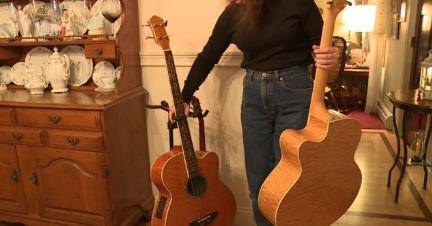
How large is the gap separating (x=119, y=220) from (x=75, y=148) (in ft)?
1.52

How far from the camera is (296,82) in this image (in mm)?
1282

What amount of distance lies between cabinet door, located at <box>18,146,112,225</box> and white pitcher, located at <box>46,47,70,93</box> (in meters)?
0.38

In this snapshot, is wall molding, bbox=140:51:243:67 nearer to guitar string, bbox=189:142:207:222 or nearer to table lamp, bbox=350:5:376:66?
guitar string, bbox=189:142:207:222

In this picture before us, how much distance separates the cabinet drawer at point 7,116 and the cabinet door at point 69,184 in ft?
0.51

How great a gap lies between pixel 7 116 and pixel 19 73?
49cm

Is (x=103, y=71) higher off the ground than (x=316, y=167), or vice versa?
(x=103, y=71)

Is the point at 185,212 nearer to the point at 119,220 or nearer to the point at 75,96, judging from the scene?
the point at 119,220

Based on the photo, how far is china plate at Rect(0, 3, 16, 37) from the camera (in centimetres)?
209

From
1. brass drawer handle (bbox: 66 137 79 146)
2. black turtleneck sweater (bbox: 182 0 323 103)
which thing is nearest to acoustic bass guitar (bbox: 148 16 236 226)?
black turtleneck sweater (bbox: 182 0 323 103)

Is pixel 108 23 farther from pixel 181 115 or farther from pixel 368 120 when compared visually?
pixel 368 120

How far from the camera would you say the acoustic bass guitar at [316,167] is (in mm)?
1113

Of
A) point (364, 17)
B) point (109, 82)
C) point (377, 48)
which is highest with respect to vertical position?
point (364, 17)

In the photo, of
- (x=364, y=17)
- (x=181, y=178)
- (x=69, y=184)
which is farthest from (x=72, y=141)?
(x=364, y=17)

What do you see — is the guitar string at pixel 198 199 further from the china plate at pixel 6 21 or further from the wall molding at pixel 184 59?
the china plate at pixel 6 21
